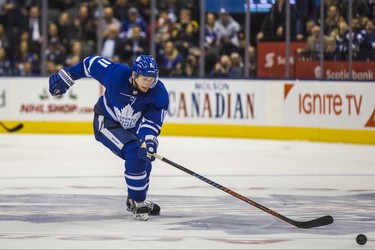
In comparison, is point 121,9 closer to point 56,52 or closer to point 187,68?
point 56,52

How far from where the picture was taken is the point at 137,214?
724 cm

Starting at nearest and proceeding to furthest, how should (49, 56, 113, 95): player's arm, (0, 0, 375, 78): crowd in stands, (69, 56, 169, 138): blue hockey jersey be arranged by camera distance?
(69, 56, 169, 138): blue hockey jersey < (49, 56, 113, 95): player's arm < (0, 0, 375, 78): crowd in stands

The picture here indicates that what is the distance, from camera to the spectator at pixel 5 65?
16.9 metres

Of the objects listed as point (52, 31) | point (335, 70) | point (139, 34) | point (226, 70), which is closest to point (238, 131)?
point (226, 70)

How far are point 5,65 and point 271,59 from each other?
4.27m

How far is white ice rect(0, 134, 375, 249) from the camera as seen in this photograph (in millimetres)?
6309

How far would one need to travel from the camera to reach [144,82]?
23.7 ft

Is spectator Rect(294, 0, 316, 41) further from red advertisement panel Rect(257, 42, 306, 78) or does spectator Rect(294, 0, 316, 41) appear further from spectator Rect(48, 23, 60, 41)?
spectator Rect(48, 23, 60, 41)

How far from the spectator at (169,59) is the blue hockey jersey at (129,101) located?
8921 mm

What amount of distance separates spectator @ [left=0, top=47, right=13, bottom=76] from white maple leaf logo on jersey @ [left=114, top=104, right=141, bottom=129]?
9680mm

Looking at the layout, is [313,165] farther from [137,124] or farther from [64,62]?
[64,62]

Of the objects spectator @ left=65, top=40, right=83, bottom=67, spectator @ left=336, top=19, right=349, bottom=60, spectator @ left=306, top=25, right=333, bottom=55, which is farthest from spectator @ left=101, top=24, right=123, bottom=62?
spectator @ left=336, top=19, right=349, bottom=60

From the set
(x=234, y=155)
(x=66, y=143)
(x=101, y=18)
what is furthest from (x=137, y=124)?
(x=101, y=18)

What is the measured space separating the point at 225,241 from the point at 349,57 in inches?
362
